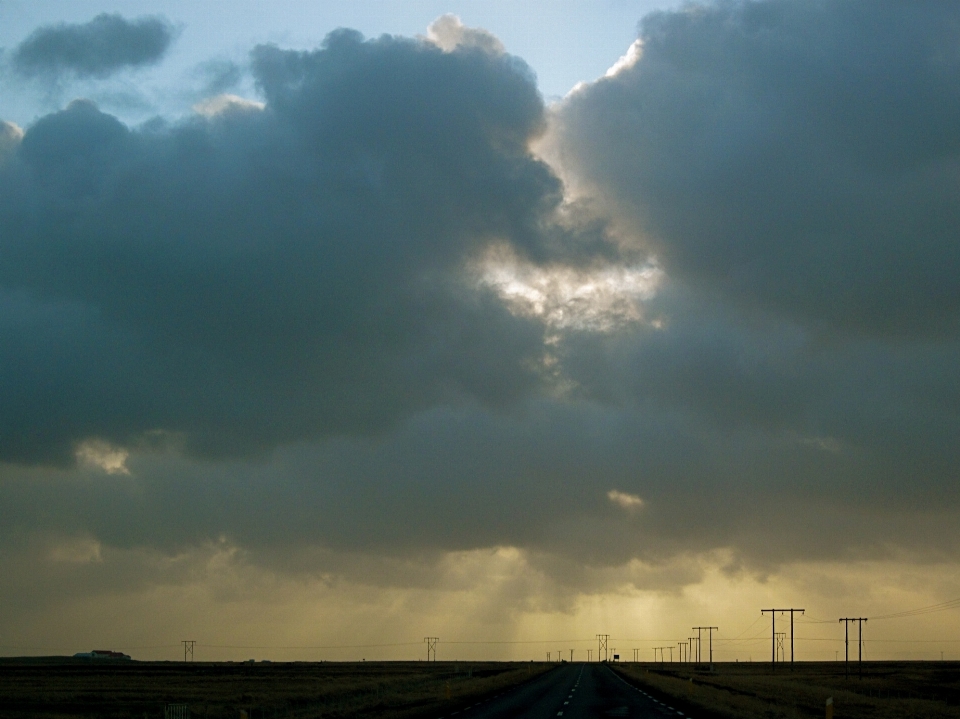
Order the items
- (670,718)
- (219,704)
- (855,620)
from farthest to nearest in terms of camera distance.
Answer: (855,620) → (219,704) → (670,718)

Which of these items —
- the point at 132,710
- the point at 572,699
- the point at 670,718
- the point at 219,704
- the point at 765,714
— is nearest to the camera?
the point at 670,718

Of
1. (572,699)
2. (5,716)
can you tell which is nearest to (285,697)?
(5,716)

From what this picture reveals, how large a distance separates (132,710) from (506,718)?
36.6 m

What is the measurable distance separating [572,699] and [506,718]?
18846 mm

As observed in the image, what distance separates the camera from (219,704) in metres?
71.5

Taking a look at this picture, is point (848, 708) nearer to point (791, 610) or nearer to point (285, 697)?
point (285, 697)

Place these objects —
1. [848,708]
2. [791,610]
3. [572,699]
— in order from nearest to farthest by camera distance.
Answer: [848,708] → [572,699] → [791,610]

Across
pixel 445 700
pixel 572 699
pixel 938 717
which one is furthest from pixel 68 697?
pixel 938 717

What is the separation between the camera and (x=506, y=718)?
4103 centimetres

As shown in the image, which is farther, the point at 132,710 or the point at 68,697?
the point at 68,697

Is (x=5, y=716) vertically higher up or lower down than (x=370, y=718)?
lower down

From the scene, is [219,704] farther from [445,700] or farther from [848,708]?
[848,708]

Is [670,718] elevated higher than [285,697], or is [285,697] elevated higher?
[670,718]

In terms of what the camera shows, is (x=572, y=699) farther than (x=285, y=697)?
No
